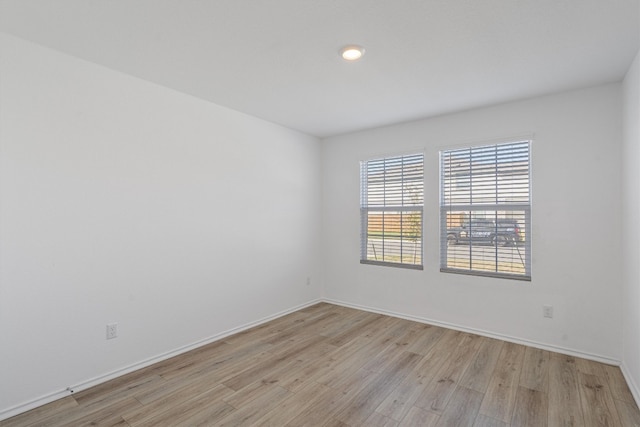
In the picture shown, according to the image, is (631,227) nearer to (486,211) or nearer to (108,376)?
(486,211)

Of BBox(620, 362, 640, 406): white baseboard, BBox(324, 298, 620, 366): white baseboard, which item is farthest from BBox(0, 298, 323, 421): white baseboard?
BBox(620, 362, 640, 406): white baseboard

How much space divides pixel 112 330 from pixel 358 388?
2.04 metres

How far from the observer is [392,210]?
13.9ft

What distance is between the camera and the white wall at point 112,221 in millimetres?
2131

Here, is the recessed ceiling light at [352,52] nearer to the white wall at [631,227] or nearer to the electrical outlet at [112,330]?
the white wall at [631,227]

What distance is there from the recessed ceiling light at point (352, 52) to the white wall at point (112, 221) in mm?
1672

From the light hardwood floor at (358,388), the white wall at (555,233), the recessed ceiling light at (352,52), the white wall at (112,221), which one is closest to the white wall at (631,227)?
the white wall at (555,233)

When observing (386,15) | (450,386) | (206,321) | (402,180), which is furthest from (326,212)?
(386,15)

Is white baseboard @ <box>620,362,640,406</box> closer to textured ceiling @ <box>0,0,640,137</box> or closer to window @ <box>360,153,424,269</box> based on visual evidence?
window @ <box>360,153,424,269</box>

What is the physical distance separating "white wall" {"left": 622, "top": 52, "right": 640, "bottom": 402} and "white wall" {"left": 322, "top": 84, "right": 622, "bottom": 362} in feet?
0.46

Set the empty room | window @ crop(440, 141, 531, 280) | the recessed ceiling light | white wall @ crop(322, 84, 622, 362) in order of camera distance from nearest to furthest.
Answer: the empty room
the recessed ceiling light
white wall @ crop(322, 84, 622, 362)
window @ crop(440, 141, 531, 280)

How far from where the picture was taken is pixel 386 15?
1861mm

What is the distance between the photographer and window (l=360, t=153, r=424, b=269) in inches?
158

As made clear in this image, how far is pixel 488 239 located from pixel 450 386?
1684 millimetres
